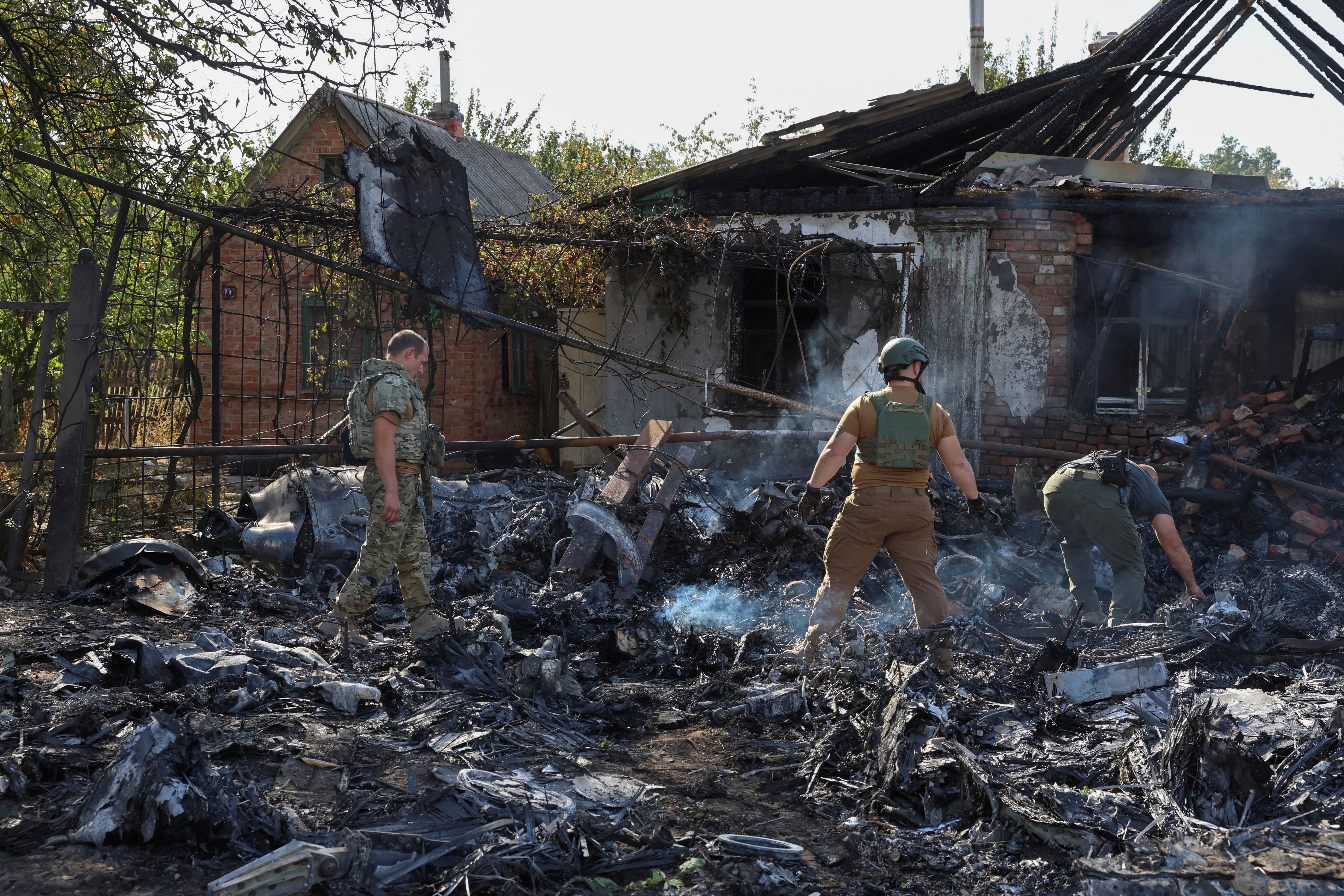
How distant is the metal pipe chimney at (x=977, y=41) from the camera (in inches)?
613

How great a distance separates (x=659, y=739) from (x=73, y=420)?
4.77 m

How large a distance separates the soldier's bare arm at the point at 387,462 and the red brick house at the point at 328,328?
1.85m

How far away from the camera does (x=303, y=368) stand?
44.8ft

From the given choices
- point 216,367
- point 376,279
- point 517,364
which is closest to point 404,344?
point 376,279

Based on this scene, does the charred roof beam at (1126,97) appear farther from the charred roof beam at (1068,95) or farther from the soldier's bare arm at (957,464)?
the soldier's bare arm at (957,464)

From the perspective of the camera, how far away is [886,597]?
691 cm

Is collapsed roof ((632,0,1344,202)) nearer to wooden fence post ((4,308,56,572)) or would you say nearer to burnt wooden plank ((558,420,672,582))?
burnt wooden plank ((558,420,672,582))

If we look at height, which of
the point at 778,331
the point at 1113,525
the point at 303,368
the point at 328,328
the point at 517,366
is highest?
the point at 778,331

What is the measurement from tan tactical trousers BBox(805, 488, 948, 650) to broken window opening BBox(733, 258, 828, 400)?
5.36 meters

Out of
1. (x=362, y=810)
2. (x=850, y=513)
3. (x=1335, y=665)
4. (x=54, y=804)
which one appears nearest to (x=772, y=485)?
(x=850, y=513)

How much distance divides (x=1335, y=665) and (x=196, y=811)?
17.6ft

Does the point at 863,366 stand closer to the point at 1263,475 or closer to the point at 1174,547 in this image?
the point at 1263,475

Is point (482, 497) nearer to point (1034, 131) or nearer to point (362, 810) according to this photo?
point (362, 810)

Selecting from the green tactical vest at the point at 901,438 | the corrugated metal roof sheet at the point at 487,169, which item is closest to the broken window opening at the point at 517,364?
the corrugated metal roof sheet at the point at 487,169
